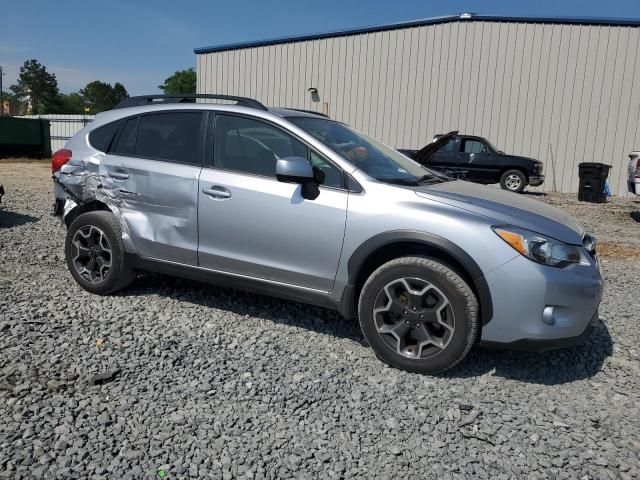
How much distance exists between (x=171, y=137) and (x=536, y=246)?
2.94 m

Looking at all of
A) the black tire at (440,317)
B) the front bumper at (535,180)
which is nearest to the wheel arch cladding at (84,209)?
the black tire at (440,317)

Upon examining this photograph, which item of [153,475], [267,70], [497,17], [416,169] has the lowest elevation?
[153,475]

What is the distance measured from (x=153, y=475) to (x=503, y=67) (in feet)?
59.8

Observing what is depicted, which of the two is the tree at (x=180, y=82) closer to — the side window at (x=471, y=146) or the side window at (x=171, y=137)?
the side window at (x=471, y=146)

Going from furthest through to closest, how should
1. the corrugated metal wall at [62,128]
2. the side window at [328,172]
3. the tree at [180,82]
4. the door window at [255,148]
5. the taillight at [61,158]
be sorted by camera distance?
the tree at [180,82], the corrugated metal wall at [62,128], the taillight at [61,158], the door window at [255,148], the side window at [328,172]

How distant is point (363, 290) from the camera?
3.61 metres

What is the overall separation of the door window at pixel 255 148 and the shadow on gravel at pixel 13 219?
5.21 m

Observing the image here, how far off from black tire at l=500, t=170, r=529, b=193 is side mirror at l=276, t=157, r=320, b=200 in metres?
13.5

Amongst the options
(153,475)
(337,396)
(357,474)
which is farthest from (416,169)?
(153,475)

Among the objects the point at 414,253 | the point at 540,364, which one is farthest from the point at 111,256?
the point at 540,364

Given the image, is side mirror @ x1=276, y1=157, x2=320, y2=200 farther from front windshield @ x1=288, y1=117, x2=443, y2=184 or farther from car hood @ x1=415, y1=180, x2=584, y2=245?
car hood @ x1=415, y1=180, x2=584, y2=245

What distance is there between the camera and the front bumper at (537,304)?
3.22 m

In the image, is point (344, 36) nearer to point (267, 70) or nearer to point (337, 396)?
point (267, 70)

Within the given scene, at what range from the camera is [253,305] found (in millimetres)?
4730
